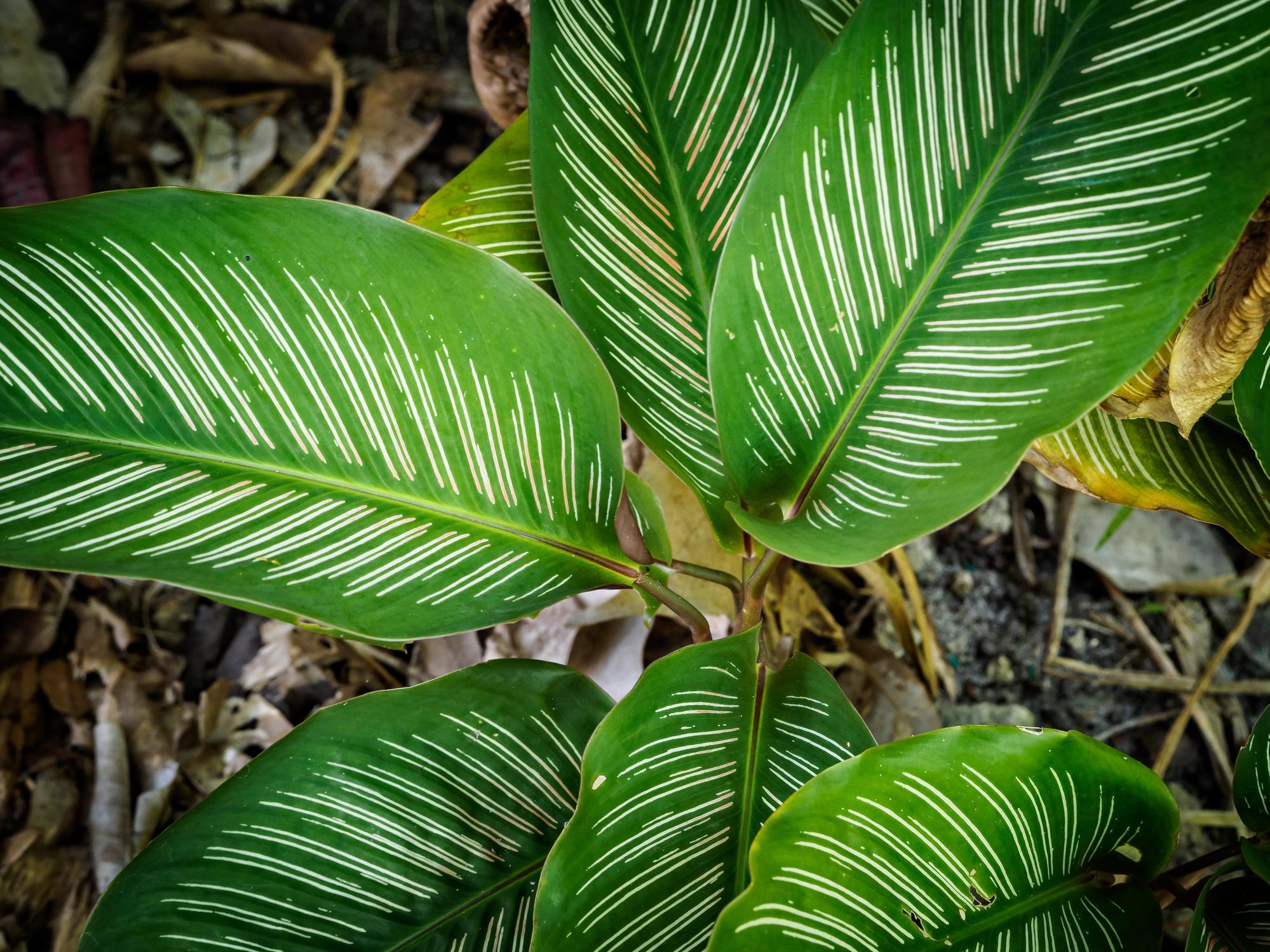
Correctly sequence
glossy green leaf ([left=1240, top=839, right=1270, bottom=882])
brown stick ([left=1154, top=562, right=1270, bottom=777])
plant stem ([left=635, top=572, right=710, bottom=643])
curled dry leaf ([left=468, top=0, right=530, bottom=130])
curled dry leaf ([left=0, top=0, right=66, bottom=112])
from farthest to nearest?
curled dry leaf ([left=0, top=0, right=66, bottom=112]) < brown stick ([left=1154, top=562, right=1270, bottom=777]) < curled dry leaf ([left=468, top=0, right=530, bottom=130]) < plant stem ([left=635, top=572, right=710, bottom=643]) < glossy green leaf ([left=1240, top=839, right=1270, bottom=882])

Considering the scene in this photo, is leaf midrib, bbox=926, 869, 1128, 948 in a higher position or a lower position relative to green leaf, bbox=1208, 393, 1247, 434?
lower

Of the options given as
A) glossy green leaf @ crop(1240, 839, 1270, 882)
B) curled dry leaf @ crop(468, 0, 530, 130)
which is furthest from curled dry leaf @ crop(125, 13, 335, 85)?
glossy green leaf @ crop(1240, 839, 1270, 882)

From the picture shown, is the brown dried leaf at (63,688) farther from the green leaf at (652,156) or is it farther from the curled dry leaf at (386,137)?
the green leaf at (652,156)

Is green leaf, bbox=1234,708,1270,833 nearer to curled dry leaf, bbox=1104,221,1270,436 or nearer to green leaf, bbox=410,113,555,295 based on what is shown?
curled dry leaf, bbox=1104,221,1270,436

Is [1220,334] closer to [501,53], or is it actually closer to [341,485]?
[341,485]

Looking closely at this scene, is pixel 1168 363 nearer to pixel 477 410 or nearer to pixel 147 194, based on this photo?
pixel 477 410

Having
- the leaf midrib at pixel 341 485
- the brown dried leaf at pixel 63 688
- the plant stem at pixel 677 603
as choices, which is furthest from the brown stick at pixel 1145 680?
the brown dried leaf at pixel 63 688
